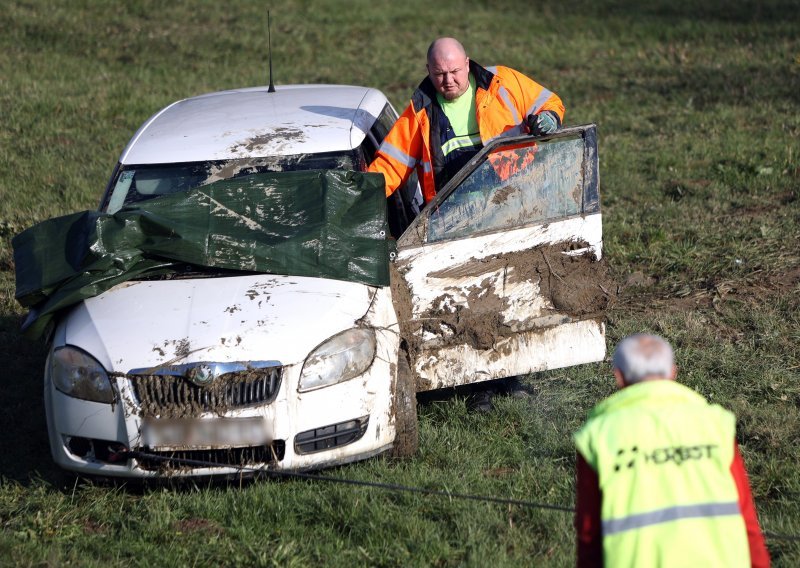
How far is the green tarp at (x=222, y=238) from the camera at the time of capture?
202 inches

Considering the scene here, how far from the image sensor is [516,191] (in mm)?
5344

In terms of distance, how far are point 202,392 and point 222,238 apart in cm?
100

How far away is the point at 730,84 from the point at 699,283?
7.18 metres

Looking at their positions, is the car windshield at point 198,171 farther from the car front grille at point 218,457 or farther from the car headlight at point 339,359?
the car front grille at point 218,457

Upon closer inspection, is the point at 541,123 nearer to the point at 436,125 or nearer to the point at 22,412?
the point at 436,125

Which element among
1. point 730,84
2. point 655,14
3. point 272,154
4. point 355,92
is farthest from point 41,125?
point 655,14

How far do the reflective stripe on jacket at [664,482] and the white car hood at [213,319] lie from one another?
2148 millimetres

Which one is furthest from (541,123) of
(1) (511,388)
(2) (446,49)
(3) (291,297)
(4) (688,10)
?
(4) (688,10)

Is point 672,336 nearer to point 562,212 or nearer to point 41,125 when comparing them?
point 562,212

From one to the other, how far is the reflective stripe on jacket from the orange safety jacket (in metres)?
3.40

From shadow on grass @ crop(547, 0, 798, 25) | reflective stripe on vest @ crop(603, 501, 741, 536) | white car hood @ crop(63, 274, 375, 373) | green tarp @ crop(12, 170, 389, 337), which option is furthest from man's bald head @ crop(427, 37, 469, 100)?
shadow on grass @ crop(547, 0, 798, 25)

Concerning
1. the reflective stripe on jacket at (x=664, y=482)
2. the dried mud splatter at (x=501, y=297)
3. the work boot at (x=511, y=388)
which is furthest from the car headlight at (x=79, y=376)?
the reflective stripe on jacket at (x=664, y=482)

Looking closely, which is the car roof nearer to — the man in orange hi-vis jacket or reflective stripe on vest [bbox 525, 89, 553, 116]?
the man in orange hi-vis jacket

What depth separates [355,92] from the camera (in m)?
7.05
